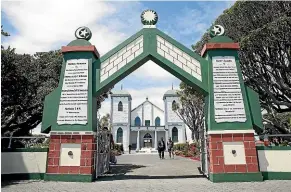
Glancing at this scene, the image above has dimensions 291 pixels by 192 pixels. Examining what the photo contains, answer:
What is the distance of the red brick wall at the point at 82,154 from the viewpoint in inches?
334

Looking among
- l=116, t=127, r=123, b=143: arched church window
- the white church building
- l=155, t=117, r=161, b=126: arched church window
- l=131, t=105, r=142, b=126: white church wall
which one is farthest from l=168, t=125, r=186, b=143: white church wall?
l=116, t=127, r=123, b=143: arched church window

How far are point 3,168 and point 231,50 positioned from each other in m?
8.66

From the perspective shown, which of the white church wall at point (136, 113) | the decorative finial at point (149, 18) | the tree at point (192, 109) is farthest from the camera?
the white church wall at point (136, 113)

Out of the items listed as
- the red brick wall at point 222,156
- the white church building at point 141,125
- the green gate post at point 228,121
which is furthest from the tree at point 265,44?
the white church building at point 141,125

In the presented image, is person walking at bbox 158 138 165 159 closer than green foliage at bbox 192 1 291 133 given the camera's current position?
No

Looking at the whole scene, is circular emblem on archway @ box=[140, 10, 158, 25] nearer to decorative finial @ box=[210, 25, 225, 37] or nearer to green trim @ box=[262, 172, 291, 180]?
decorative finial @ box=[210, 25, 225, 37]

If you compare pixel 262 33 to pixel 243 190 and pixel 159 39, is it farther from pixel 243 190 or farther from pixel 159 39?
pixel 243 190

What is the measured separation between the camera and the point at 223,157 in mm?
8445

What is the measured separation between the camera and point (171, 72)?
934cm

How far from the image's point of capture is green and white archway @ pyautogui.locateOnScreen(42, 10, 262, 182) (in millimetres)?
8469

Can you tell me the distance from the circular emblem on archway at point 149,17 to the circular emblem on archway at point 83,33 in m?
2.02

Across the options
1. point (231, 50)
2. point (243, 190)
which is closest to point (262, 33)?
point (231, 50)

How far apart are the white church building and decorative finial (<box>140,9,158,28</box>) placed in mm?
39257

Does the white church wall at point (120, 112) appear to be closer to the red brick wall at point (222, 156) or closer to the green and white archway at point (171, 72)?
the green and white archway at point (171, 72)
